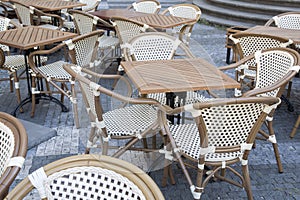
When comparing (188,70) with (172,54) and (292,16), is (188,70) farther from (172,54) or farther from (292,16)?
(292,16)

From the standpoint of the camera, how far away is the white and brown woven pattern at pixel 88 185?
131 centimetres

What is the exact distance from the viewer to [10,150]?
1400mm

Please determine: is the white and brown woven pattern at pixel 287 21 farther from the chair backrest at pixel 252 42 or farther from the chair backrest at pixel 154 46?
the chair backrest at pixel 154 46

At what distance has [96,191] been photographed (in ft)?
4.38

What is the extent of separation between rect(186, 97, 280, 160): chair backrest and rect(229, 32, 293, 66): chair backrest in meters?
1.57

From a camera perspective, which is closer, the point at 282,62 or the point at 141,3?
the point at 282,62

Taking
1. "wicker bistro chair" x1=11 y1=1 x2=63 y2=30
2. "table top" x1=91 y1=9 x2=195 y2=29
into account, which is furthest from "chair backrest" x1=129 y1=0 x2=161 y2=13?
"wicker bistro chair" x1=11 y1=1 x2=63 y2=30

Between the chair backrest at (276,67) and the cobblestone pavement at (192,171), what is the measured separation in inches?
20.1

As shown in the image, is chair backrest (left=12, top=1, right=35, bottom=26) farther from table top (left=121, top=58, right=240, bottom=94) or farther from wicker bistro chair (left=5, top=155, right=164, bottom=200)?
wicker bistro chair (left=5, top=155, right=164, bottom=200)

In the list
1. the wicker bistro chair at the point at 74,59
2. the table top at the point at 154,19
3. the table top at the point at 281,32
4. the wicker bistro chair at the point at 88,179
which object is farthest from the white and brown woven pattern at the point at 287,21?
the wicker bistro chair at the point at 88,179

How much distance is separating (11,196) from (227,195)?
1693mm

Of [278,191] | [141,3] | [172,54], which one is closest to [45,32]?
[172,54]

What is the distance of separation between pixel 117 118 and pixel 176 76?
1.77ft

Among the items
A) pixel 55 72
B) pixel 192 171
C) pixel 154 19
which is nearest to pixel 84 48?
pixel 55 72
